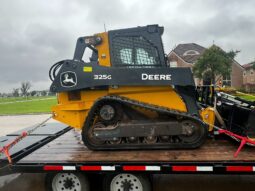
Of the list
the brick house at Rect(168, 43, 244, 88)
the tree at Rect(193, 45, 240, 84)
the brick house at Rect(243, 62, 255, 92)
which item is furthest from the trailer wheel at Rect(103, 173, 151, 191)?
the brick house at Rect(243, 62, 255, 92)

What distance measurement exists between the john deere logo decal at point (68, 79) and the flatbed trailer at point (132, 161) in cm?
125

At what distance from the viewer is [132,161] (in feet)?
14.0

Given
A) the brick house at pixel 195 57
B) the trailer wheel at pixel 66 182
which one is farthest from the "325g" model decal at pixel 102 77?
the brick house at pixel 195 57

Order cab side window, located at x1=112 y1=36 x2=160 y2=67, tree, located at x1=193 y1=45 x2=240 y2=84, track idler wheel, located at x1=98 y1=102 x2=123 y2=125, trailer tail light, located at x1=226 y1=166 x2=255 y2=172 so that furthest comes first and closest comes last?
1. tree, located at x1=193 y1=45 x2=240 y2=84
2. cab side window, located at x1=112 y1=36 x2=160 y2=67
3. track idler wheel, located at x1=98 y1=102 x2=123 y2=125
4. trailer tail light, located at x1=226 y1=166 x2=255 y2=172

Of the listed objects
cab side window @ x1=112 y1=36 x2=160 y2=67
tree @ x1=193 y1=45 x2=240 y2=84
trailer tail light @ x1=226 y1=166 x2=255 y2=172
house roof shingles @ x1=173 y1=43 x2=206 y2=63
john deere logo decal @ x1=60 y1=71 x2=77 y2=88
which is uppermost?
house roof shingles @ x1=173 y1=43 x2=206 y2=63

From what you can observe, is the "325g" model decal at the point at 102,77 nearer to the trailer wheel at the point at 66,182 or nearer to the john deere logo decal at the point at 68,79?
the john deere logo decal at the point at 68,79

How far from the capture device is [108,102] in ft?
16.4

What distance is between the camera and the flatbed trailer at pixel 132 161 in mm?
4062

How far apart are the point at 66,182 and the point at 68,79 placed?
72.2 inches

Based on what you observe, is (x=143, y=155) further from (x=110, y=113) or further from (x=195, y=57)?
(x=195, y=57)

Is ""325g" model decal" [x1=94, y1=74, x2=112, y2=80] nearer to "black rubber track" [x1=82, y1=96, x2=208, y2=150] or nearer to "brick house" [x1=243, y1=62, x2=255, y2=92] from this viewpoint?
"black rubber track" [x1=82, y1=96, x2=208, y2=150]

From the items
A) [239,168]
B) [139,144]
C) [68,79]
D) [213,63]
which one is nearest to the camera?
[239,168]

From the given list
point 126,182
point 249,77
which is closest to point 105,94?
point 126,182

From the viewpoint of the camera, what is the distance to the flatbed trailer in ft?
13.3
